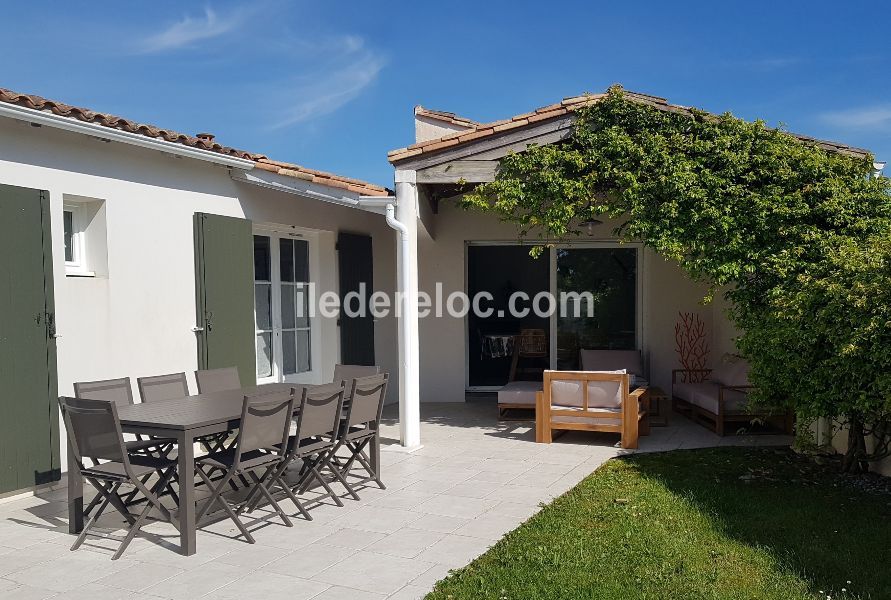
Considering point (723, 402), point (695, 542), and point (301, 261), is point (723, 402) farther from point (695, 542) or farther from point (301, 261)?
point (301, 261)

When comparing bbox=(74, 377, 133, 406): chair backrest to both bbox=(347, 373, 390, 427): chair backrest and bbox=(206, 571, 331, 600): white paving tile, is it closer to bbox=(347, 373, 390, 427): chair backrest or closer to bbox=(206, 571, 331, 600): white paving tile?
bbox=(347, 373, 390, 427): chair backrest

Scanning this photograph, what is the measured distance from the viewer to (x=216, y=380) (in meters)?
6.34

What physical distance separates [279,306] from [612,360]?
4.79 m

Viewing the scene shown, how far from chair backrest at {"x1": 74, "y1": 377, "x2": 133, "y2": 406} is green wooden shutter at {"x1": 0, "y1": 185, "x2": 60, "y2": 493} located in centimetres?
57

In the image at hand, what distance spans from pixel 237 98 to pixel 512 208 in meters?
10.8

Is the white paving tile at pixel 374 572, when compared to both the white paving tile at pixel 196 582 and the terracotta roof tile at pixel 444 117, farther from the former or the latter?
the terracotta roof tile at pixel 444 117

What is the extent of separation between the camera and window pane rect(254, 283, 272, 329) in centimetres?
838

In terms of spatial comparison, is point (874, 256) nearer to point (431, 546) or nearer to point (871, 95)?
point (431, 546)

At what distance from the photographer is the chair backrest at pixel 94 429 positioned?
425 centimetres

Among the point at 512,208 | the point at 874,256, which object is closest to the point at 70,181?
the point at 512,208

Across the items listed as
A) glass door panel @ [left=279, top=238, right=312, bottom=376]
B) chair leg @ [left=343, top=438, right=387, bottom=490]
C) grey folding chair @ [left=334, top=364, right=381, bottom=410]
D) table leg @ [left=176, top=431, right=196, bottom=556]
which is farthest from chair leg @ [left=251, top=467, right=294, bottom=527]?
glass door panel @ [left=279, top=238, right=312, bottom=376]

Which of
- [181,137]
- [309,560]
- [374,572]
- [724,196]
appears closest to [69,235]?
[181,137]

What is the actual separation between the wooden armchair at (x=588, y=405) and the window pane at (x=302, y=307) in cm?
342

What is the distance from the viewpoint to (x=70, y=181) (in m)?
5.97
